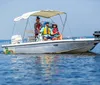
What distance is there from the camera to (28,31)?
89.7 feet

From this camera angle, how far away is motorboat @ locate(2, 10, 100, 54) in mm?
24578

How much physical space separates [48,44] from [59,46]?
750 mm

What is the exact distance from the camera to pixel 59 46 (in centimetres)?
2497

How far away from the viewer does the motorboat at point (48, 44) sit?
24.6 metres

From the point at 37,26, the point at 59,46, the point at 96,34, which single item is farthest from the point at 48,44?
the point at 96,34

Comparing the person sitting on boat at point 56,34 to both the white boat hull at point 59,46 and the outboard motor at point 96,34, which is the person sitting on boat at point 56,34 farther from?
the outboard motor at point 96,34

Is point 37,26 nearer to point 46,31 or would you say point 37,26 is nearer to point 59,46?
point 46,31

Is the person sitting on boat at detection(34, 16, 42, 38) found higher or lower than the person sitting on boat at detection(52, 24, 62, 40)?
higher

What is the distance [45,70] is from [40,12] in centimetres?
1134

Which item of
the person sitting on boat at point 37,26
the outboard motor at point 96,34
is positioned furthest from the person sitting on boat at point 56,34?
the outboard motor at point 96,34

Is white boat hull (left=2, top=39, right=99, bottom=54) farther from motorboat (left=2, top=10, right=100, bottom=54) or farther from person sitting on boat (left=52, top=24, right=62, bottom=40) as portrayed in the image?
A: person sitting on boat (left=52, top=24, right=62, bottom=40)

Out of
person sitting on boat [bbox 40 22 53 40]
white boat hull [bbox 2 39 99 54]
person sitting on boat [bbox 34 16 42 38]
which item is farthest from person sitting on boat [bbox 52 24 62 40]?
person sitting on boat [bbox 34 16 42 38]

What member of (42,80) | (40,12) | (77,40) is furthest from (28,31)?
(42,80)

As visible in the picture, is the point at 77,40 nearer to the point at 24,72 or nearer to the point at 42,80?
the point at 24,72
